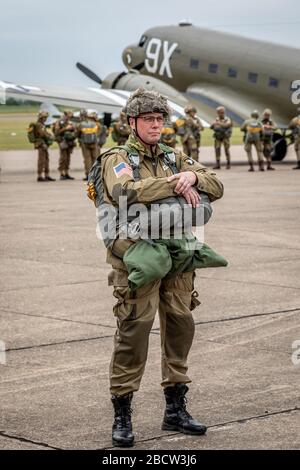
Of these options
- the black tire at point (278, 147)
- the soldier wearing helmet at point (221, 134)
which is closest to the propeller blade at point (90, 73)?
the black tire at point (278, 147)

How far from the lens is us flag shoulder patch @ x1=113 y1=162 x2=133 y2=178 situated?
6.20 m

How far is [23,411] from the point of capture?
275 inches

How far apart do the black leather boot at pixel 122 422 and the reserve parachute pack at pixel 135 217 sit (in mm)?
867

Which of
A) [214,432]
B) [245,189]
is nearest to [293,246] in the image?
[214,432]

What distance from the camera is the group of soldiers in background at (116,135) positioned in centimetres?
2828

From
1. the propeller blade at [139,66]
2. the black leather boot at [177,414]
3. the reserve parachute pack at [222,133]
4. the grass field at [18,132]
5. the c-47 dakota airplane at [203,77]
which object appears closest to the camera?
the black leather boot at [177,414]

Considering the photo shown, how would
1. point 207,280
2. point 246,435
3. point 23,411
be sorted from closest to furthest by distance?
point 246,435 → point 23,411 → point 207,280

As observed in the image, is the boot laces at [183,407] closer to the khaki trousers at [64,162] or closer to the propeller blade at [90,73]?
the khaki trousers at [64,162]

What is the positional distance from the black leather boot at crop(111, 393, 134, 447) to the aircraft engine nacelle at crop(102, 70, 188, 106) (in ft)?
98.2

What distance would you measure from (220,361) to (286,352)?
557 mm

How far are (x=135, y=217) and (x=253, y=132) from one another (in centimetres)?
2505

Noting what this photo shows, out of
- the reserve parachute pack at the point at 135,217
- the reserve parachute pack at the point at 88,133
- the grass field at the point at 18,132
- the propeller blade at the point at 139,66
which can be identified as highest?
the reserve parachute pack at the point at 135,217

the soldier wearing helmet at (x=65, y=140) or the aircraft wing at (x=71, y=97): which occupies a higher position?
the aircraft wing at (x=71, y=97)
